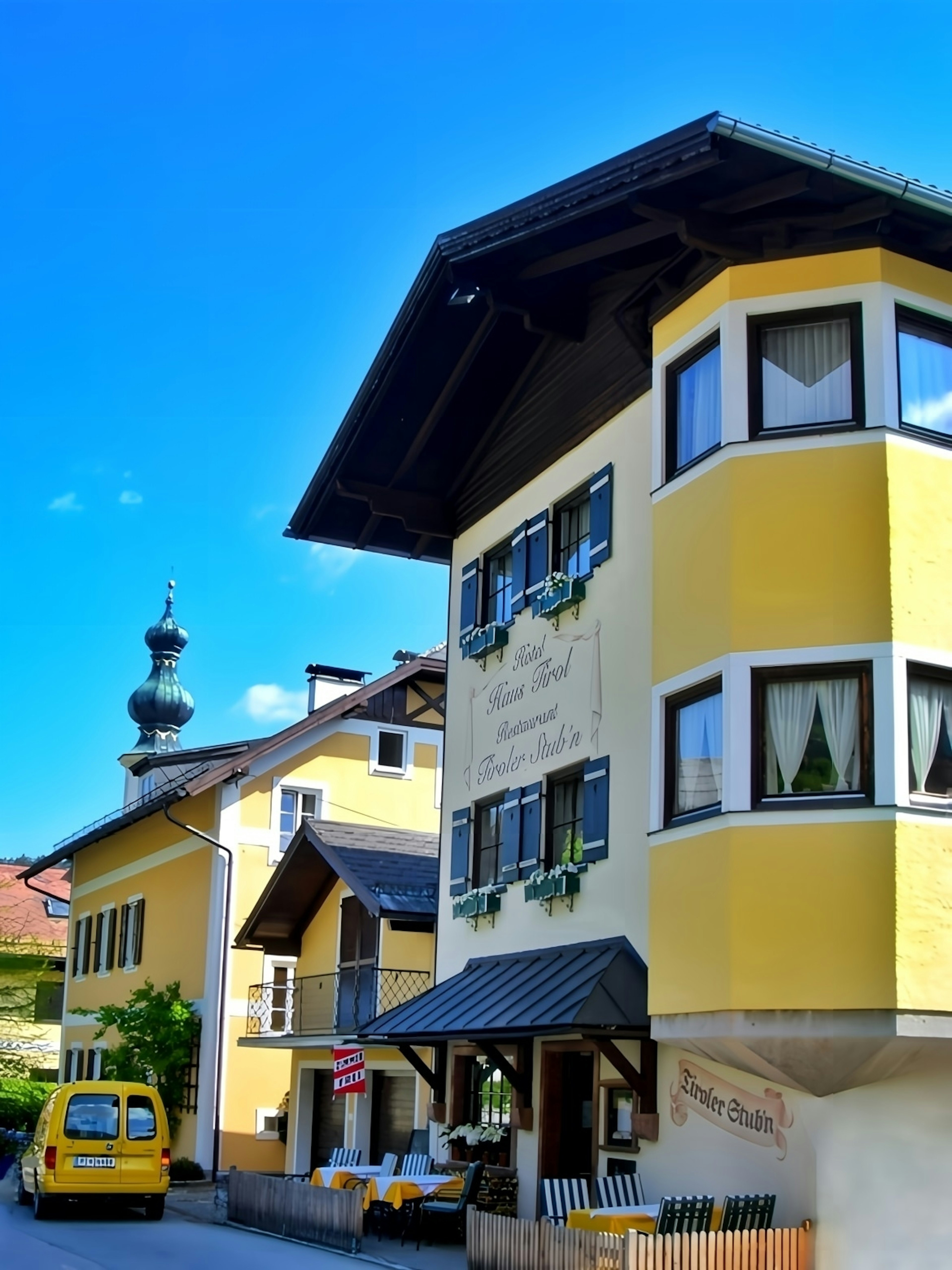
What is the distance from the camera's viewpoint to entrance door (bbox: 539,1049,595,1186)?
15797 millimetres

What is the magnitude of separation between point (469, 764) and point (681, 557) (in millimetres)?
6337

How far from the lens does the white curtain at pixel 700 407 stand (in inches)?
523

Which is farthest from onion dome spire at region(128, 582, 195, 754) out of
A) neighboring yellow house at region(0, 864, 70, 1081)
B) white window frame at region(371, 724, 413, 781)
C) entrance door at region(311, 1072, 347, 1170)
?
entrance door at region(311, 1072, 347, 1170)

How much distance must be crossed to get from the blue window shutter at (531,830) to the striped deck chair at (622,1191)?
3727mm

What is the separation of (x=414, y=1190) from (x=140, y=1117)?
5266 mm

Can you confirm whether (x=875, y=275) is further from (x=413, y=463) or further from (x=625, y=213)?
(x=413, y=463)

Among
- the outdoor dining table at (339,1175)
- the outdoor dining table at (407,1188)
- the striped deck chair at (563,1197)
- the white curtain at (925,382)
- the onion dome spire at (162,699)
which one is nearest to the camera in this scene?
the white curtain at (925,382)

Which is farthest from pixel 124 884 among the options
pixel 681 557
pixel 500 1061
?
pixel 681 557

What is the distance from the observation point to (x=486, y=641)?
18484 mm

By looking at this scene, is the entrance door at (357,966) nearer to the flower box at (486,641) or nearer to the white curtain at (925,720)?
the flower box at (486,641)

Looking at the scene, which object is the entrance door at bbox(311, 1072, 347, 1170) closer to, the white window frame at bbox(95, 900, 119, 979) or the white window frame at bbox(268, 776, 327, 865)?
the white window frame at bbox(268, 776, 327, 865)

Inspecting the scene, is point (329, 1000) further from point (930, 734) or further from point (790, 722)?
point (930, 734)

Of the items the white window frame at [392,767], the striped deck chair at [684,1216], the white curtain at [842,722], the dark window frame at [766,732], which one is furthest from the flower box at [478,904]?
the white window frame at [392,767]

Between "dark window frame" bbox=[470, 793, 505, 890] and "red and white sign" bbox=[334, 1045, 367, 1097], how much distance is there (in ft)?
7.81
